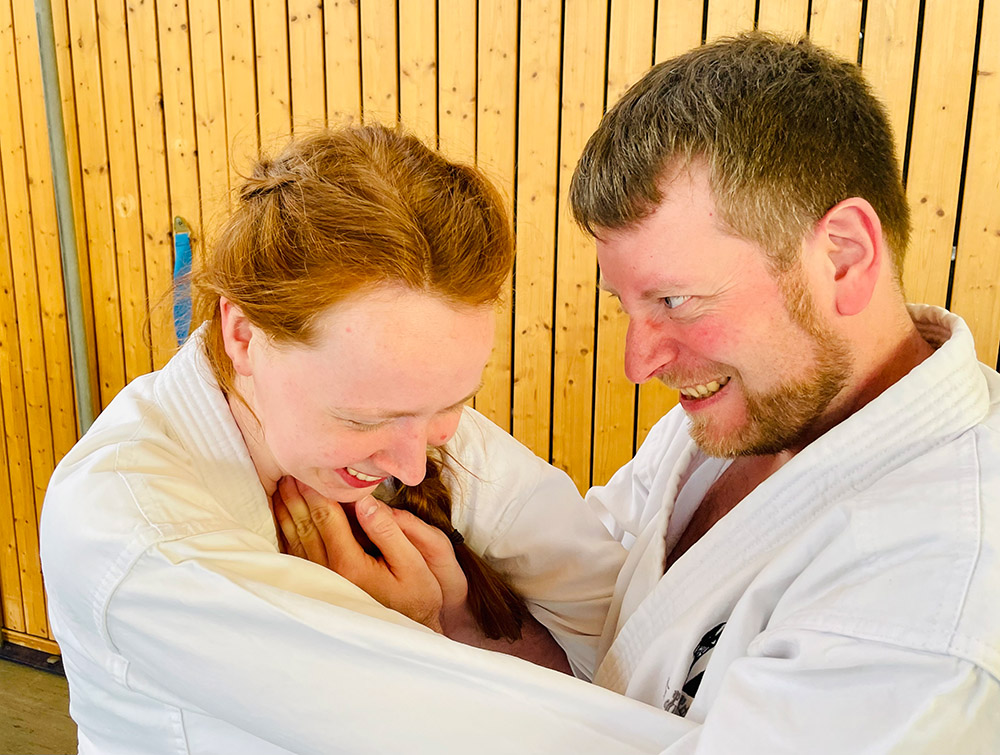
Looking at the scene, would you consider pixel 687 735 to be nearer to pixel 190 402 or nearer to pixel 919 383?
pixel 919 383

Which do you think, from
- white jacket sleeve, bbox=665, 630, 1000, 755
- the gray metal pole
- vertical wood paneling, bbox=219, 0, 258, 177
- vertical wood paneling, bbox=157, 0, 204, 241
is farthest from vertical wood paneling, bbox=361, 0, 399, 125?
white jacket sleeve, bbox=665, 630, 1000, 755

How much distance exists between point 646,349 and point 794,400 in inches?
10.3

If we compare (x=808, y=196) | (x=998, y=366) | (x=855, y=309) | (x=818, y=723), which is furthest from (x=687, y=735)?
(x=998, y=366)

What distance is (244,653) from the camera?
99 cm

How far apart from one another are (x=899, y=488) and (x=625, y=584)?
644 millimetres

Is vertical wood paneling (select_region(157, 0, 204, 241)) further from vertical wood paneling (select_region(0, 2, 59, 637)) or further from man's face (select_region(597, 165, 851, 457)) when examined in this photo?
man's face (select_region(597, 165, 851, 457))

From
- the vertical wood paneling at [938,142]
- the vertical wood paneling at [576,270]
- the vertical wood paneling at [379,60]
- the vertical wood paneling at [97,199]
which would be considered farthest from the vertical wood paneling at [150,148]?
the vertical wood paneling at [938,142]

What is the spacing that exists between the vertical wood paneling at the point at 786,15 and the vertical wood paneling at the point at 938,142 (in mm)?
352

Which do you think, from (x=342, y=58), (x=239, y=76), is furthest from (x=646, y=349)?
(x=239, y=76)

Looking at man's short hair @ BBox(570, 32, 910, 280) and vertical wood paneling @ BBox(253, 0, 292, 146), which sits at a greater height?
vertical wood paneling @ BBox(253, 0, 292, 146)

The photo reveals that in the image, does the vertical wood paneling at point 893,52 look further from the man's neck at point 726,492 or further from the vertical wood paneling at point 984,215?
the man's neck at point 726,492

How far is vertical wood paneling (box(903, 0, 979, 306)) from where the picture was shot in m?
2.43

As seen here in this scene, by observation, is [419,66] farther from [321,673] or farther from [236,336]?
[321,673]

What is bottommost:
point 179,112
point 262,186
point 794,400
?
point 794,400
